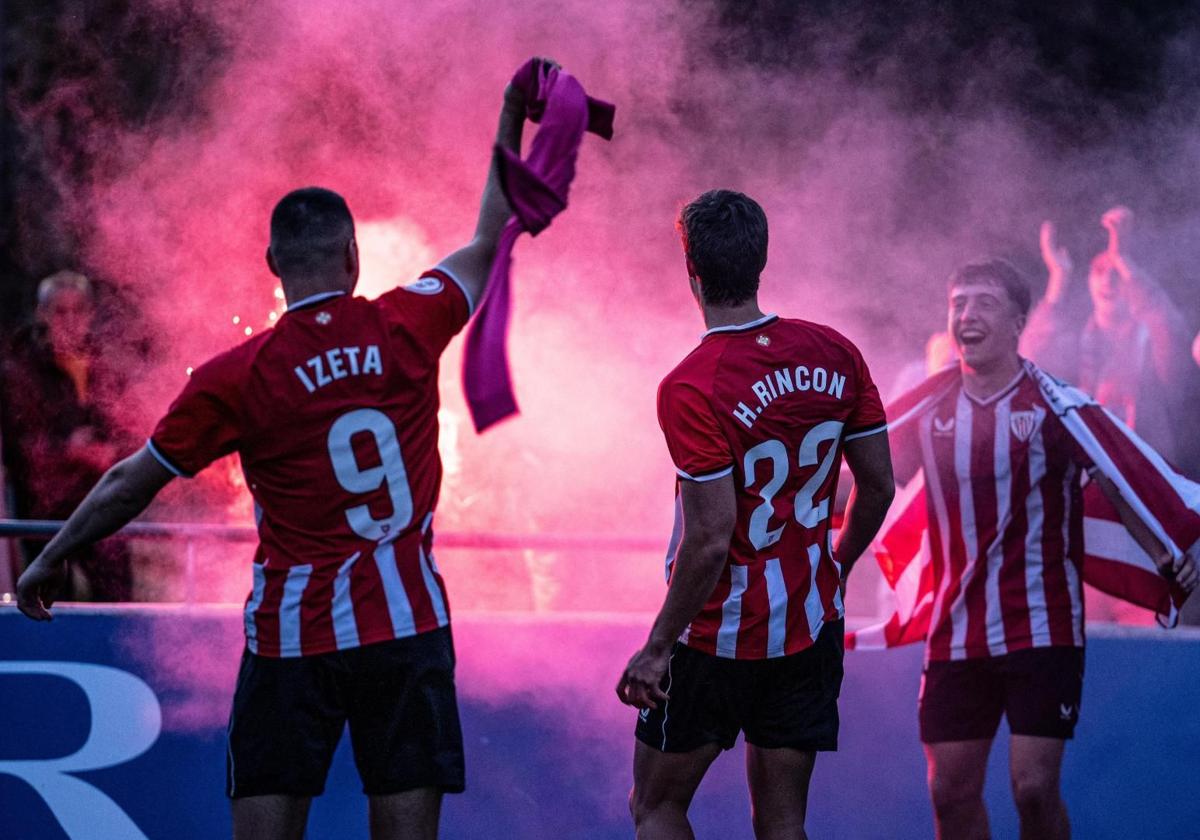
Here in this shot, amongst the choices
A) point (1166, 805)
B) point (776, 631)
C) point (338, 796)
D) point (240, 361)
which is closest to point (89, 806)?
point (338, 796)

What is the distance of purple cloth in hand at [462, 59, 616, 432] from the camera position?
3.34m

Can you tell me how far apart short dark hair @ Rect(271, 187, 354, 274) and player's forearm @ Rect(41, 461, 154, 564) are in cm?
60

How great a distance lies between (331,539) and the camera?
328 cm

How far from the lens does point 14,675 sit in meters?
4.80

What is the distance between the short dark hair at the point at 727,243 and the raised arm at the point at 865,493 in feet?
1.65

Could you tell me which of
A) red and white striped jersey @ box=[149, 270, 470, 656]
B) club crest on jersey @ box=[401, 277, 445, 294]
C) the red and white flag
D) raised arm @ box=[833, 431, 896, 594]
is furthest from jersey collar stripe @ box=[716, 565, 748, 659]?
the red and white flag

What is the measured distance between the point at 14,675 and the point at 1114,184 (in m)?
5.30

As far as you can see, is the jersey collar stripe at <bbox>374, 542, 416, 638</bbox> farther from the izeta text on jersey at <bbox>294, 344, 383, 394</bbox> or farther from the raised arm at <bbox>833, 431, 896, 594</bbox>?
the raised arm at <bbox>833, 431, 896, 594</bbox>

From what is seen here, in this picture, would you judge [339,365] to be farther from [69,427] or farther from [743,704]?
[69,427]

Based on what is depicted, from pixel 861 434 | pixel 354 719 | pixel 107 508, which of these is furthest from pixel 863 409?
pixel 107 508

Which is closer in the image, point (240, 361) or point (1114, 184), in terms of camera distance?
point (240, 361)

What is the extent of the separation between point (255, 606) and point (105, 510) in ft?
1.32

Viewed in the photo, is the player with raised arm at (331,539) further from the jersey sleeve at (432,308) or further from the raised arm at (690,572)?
the raised arm at (690,572)

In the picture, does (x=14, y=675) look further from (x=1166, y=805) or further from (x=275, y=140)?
(x=1166, y=805)
